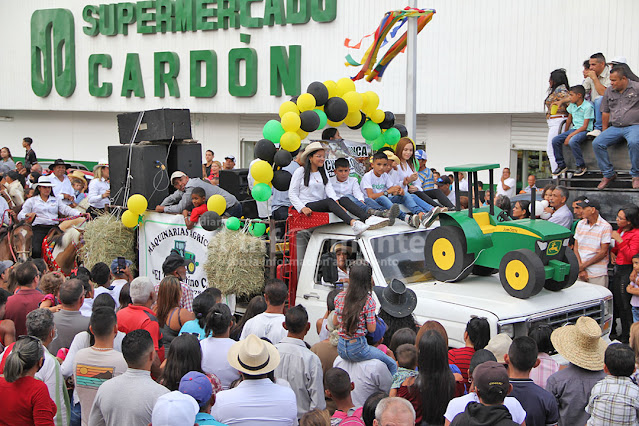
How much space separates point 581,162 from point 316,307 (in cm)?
516

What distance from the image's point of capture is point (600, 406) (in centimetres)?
470

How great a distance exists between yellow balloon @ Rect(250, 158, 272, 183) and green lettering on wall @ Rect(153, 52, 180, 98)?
1571 centimetres

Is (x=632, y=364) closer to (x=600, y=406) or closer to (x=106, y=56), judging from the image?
(x=600, y=406)

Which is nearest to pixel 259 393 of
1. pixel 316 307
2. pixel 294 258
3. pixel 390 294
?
pixel 390 294

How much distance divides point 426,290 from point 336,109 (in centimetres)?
320

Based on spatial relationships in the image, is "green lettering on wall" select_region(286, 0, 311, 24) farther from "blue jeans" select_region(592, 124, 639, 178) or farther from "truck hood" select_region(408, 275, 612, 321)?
"truck hood" select_region(408, 275, 612, 321)

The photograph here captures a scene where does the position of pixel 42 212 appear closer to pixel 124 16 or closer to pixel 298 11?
pixel 298 11

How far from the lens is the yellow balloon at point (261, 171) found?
29.5ft

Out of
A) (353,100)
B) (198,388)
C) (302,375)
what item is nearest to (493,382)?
(302,375)

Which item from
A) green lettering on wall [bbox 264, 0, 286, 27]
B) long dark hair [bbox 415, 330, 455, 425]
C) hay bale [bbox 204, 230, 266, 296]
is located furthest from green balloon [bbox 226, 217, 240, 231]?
green lettering on wall [bbox 264, 0, 286, 27]

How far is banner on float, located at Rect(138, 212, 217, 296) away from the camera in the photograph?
9.20m

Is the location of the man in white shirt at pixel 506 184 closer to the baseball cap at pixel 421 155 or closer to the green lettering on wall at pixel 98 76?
the baseball cap at pixel 421 155

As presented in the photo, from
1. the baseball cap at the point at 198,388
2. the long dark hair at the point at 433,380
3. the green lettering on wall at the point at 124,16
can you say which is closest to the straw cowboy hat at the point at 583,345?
the long dark hair at the point at 433,380

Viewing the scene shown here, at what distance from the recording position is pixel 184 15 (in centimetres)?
2348
